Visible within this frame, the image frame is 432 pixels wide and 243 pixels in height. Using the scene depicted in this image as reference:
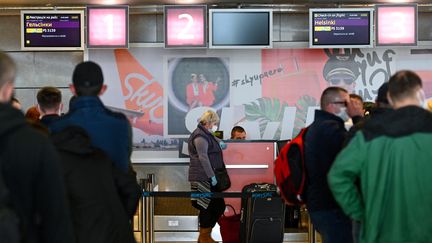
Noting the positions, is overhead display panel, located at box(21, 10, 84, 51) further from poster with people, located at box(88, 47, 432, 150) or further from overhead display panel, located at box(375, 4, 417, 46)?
overhead display panel, located at box(375, 4, 417, 46)

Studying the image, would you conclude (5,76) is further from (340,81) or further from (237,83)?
(340,81)

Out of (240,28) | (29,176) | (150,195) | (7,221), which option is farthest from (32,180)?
(240,28)

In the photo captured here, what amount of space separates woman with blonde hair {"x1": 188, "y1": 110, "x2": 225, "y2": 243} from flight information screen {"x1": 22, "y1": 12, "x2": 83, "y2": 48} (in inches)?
102

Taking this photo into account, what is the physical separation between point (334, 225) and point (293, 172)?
0.44 metres

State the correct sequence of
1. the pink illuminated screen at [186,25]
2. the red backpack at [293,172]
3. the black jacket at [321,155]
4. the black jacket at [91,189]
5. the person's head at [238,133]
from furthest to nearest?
the person's head at [238,133], the pink illuminated screen at [186,25], the red backpack at [293,172], the black jacket at [321,155], the black jacket at [91,189]

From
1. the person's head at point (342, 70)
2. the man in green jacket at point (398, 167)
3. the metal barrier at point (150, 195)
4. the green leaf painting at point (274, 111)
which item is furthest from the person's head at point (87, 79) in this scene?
the person's head at point (342, 70)

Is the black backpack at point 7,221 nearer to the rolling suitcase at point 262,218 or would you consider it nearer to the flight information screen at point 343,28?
the rolling suitcase at point 262,218

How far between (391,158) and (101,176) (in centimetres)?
142

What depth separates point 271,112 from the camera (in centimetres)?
985

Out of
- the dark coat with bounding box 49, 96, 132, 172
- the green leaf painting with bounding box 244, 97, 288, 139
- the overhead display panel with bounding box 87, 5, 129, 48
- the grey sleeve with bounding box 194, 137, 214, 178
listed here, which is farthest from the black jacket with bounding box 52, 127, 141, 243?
the green leaf painting with bounding box 244, 97, 288, 139

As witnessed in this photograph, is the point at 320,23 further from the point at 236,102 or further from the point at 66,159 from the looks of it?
the point at 66,159

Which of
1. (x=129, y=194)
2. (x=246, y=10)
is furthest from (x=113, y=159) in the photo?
(x=246, y=10)

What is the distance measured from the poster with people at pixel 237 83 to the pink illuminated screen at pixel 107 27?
2.65 feet

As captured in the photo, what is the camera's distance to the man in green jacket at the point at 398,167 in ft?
10.7
